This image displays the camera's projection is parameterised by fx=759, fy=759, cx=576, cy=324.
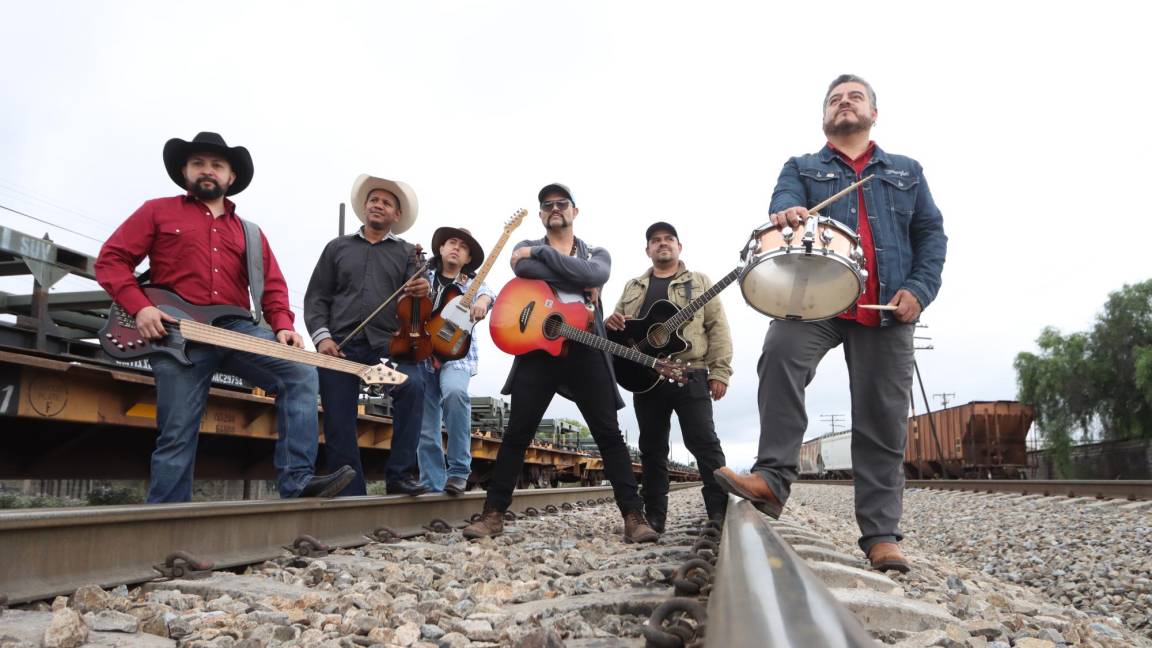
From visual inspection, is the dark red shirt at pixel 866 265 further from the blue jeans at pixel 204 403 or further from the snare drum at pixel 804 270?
the blue jeans at pixel 204 403

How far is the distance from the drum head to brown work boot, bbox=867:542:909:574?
908 mm

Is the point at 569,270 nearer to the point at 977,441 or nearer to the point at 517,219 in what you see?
the point at 517,219

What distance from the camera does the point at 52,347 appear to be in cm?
575

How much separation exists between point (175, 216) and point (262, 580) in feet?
6.81

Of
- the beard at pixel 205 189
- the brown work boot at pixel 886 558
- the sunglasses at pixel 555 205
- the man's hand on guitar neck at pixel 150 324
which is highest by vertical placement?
the sunglasses at pixel 555 205

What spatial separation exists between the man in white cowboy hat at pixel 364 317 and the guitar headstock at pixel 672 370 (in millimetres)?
1546

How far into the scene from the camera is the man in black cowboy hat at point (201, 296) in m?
3.43

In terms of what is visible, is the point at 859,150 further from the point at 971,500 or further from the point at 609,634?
the point at 971,500

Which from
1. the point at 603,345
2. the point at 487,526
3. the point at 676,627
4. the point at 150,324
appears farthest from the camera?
the point at 603,345

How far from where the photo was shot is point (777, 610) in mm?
800

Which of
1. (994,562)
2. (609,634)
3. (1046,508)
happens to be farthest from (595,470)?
(609,634)

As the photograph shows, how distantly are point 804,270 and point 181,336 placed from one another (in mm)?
2714

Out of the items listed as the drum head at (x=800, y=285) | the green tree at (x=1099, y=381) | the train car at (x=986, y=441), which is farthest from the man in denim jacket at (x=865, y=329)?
the green tree at (x=1099, y=381)

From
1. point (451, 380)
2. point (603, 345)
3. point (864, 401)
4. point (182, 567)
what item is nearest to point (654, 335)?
point (603, 345)
